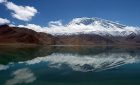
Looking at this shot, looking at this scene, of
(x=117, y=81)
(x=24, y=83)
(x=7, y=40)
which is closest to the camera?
(x=24, y=83)

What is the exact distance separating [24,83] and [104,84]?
5.20 metres

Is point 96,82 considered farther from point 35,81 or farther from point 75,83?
point 35,81

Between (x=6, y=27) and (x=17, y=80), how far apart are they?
174m

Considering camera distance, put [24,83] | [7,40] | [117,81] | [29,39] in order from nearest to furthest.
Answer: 1. [24,83]
2. [117,81]
3. [7,40]
4. [29,39]

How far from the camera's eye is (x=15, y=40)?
6270 inches

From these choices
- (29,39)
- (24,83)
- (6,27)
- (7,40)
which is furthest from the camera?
(6,27)

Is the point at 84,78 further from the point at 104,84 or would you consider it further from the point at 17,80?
the point at 17,80

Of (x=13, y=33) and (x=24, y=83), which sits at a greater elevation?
(x=13, y=33)

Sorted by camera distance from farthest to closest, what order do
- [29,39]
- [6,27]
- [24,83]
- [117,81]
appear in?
[6,27] < [29,39] < [117,81] < [24,83]

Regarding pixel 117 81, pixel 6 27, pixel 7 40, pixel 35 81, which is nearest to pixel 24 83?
pixel 35 81

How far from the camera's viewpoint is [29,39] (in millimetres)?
168750

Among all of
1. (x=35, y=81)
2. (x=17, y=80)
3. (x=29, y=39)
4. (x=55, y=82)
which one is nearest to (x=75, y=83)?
(x=55, y=82)

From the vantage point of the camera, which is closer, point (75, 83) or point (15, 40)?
point (75, 83)

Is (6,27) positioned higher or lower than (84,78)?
higher
